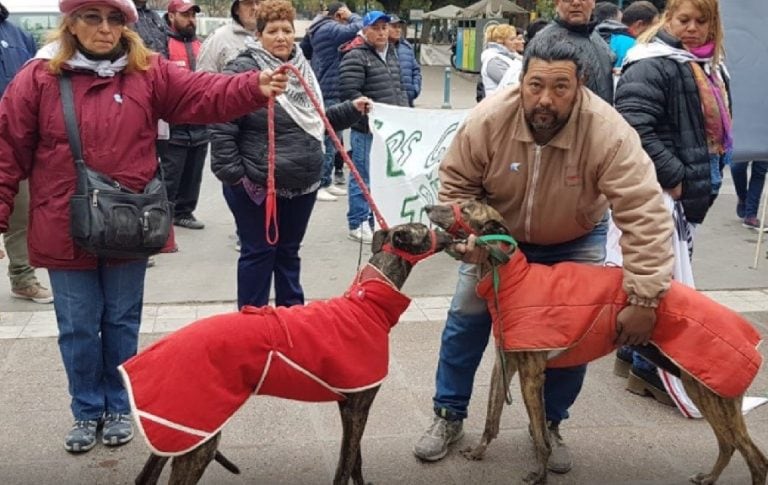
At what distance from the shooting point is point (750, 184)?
8477mm

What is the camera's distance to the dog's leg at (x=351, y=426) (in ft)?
10.6

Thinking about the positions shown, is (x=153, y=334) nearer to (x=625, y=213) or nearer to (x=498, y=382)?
(x=498, y=382)

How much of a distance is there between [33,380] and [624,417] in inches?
123

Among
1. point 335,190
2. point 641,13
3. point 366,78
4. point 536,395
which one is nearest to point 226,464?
point 536,395

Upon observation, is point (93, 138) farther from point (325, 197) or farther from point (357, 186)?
point (325, 197)

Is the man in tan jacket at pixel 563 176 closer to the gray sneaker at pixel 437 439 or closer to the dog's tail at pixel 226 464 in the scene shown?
the gray sneaker at pixel 437 439

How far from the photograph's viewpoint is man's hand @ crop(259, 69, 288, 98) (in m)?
3.57

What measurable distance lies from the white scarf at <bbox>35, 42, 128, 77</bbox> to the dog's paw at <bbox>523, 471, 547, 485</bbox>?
2394 mm

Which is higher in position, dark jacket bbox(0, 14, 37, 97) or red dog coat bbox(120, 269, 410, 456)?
dark jacket bbox(0, 14, 37, 97)

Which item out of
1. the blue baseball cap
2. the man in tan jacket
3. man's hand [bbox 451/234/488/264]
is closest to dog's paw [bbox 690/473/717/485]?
the man in tan jacket

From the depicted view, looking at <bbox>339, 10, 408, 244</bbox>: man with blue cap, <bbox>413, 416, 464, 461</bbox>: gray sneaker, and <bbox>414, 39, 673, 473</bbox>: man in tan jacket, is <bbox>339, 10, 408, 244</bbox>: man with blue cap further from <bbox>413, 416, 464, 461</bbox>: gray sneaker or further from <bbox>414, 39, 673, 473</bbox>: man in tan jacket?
<bbox>414, 39, 673, 473</bbox>: man in tan jacket

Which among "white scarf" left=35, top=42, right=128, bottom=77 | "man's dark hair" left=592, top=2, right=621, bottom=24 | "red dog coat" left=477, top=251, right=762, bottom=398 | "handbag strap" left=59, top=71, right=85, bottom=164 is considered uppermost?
"white scarf" left=35, top=42, right=128, bottom=77

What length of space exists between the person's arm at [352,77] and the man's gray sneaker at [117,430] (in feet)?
12.6

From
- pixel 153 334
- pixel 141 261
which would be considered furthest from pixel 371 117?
pixel 141 261
